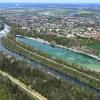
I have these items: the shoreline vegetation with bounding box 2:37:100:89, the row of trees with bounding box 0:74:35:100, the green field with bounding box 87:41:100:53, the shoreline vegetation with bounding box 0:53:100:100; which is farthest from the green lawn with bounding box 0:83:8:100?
the green field with bounding box 87:41:100:53

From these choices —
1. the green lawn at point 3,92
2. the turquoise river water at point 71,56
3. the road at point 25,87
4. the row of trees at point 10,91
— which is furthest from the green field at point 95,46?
the green lawn at point 3,92

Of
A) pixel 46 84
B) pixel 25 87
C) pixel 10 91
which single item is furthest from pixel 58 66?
pixel 10 91

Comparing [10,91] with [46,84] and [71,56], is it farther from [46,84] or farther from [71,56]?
[71,56]

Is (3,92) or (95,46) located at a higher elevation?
(3,92)

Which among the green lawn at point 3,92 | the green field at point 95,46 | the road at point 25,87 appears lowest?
the green field at point 95,46

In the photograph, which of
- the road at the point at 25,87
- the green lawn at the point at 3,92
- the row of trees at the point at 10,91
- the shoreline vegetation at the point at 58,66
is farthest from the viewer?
the shoreline vegetation at the point at 58,66

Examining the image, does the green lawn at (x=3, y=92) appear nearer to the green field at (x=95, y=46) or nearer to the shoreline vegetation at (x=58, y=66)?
the shoreline vegetation at (x=58, y=66)
